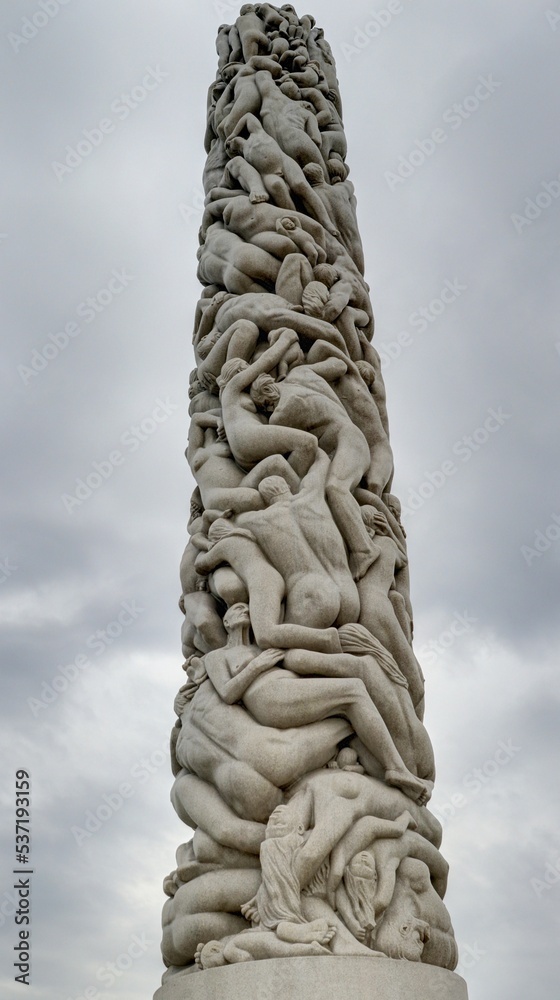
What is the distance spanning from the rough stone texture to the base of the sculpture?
13 millimetres

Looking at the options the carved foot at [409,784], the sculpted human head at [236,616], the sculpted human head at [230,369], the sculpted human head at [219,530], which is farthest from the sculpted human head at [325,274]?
the carved foot at [409,784]

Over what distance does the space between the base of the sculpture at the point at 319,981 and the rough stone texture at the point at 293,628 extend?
1 cm

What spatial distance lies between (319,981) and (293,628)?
1990 mm

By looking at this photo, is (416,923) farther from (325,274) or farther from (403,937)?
(325,274)

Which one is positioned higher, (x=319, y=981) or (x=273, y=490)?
(x=273, y=490)

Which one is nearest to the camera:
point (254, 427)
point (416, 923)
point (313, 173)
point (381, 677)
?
point (416, 923)

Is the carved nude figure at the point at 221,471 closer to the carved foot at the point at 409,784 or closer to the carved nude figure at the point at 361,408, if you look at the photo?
the carved nude figure at the point at 361,408

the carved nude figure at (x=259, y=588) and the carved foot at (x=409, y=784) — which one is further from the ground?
the carved nude figure at (x=259, y=588)

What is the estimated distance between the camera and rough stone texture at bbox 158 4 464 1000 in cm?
546

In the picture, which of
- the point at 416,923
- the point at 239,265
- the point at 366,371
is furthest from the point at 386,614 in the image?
the point at 239,265

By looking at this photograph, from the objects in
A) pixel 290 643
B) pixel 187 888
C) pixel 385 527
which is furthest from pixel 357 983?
pixel 385 527

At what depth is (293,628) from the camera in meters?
6.22

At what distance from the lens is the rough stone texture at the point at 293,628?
17.9ft

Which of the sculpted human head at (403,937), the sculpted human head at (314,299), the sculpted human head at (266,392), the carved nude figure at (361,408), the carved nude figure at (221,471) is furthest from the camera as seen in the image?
the sculpted human head at (314,299)
